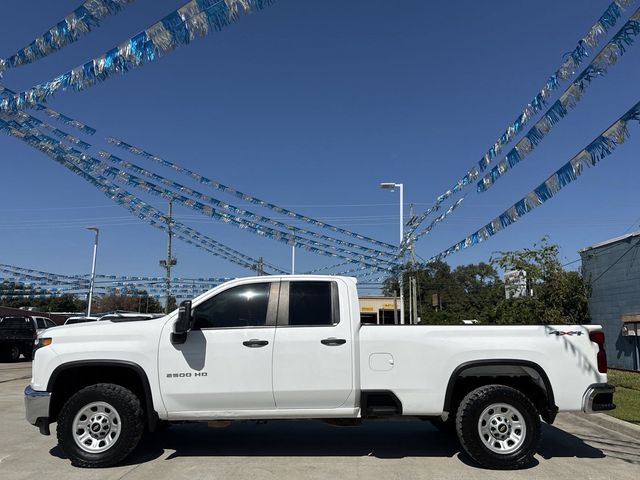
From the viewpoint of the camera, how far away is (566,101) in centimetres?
755

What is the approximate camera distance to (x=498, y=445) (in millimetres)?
5629

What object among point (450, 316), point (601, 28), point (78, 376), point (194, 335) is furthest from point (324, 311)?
point (450, 316)

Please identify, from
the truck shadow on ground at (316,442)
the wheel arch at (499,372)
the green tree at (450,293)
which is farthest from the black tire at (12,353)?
the wheel arch at (499,372)

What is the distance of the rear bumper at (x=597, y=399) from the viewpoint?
5.61m

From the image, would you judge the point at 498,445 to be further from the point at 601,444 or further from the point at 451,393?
the point at 601,444

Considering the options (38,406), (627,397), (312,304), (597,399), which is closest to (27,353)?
(38,406)

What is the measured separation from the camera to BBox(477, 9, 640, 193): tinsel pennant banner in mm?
6684

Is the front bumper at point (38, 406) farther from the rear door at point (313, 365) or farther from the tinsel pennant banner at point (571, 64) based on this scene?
the tinsel pennant banner at point (571, 64)

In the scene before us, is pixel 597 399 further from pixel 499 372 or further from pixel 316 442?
pixel 316 442

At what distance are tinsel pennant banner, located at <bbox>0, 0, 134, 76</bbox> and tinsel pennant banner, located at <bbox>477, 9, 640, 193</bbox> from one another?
19.3ft

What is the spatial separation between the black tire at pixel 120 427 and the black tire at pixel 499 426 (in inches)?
136

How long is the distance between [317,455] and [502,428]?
2.05 metres

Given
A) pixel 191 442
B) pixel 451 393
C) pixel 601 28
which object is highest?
pixel 601 28

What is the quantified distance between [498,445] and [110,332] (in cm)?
430
